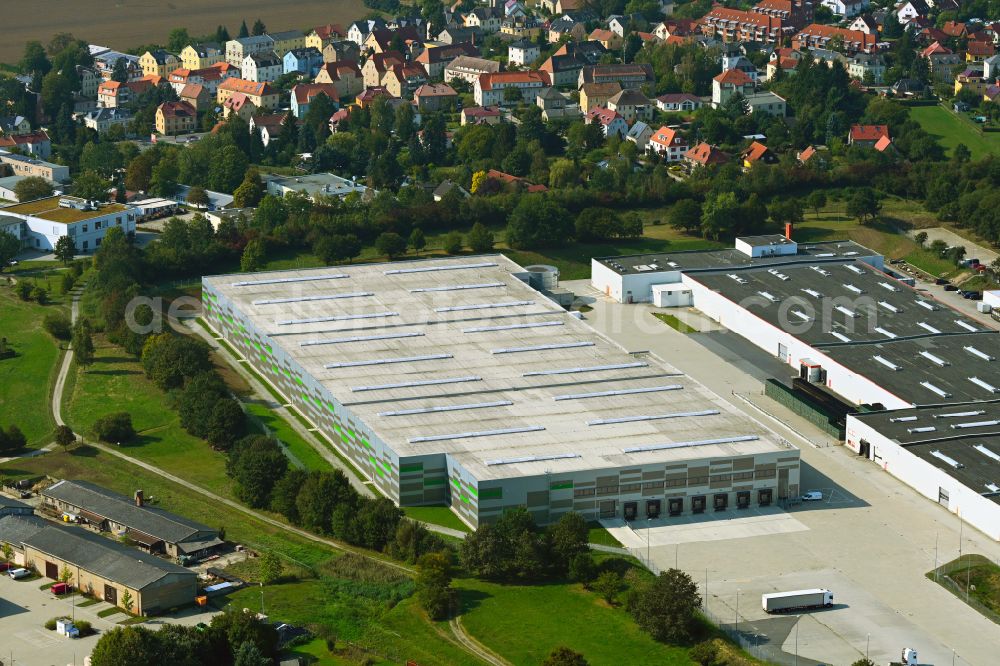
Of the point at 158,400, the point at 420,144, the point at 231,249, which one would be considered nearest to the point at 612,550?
the point at 158,400

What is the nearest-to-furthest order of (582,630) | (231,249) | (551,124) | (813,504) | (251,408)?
(582,630) → (813,504) → (251,408) → (231,249) → (551,124)

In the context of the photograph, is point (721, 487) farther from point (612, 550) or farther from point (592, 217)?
point (592, 217)

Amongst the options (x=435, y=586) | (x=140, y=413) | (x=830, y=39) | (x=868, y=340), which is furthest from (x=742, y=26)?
(x=435, y=586)

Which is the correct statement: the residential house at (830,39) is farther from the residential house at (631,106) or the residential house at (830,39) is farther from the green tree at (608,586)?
the green tree at (608,586)

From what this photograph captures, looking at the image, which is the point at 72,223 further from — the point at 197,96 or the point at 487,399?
the point at 487,399

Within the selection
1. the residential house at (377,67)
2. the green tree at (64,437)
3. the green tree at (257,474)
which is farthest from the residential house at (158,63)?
the green tree at (257,474)
